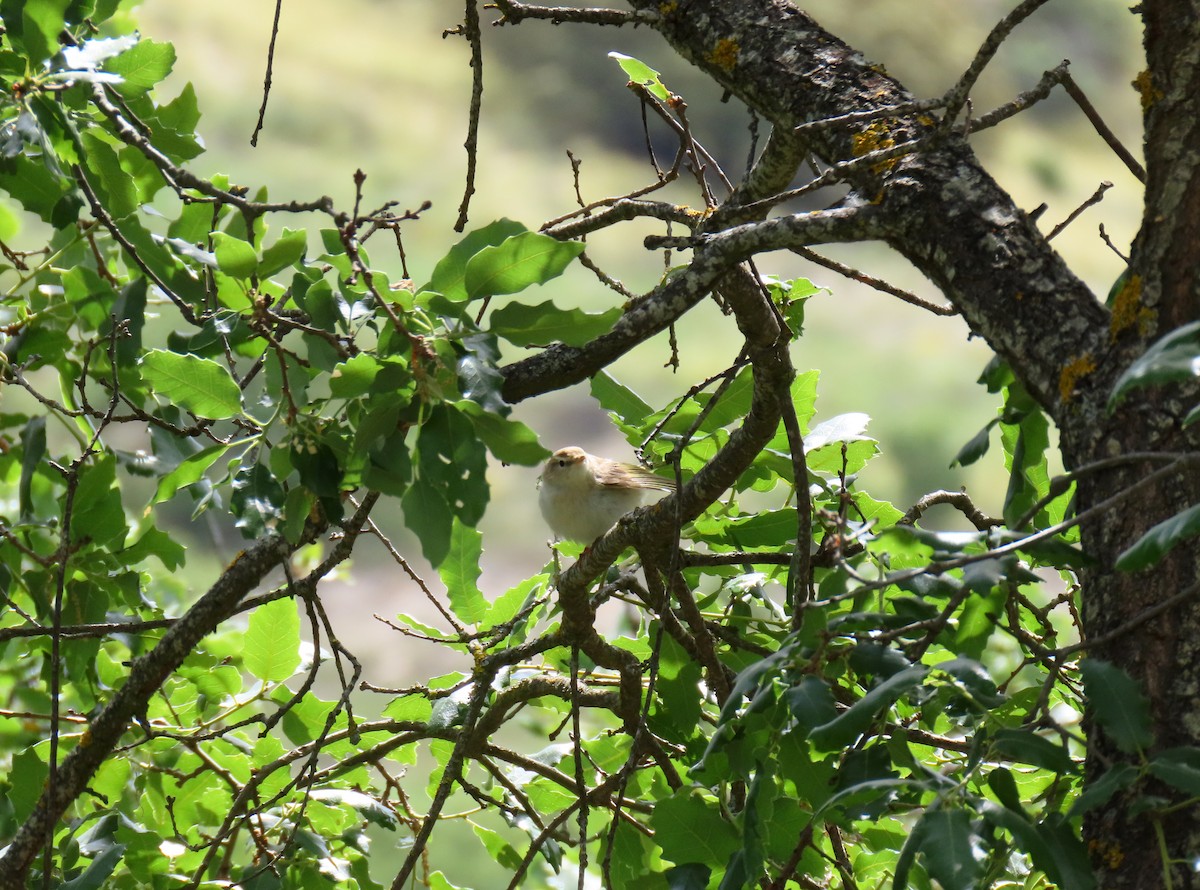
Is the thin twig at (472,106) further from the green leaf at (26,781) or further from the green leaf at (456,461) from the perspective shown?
the green leaf at (26,781)

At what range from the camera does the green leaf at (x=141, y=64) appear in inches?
79.1

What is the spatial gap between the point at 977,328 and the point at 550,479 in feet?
7.36

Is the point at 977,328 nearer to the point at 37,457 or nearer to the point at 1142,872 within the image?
the point at 1142,872

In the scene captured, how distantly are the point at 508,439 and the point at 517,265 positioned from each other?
202 mm

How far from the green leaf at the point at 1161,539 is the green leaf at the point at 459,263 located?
0.69 meters

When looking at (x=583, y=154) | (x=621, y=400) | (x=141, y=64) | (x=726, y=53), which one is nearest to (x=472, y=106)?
(x=726, y=53)

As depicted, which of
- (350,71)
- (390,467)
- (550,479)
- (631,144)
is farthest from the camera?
(350,71)

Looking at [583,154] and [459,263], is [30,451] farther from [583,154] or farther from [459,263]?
[583,154]

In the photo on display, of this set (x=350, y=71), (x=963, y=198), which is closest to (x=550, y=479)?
(x=963, y=198)

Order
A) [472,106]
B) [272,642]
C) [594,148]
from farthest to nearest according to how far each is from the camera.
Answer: [594,148] → [272,642] → [472,106]

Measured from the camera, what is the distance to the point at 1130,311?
1.21 meters

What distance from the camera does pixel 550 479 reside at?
3504mm

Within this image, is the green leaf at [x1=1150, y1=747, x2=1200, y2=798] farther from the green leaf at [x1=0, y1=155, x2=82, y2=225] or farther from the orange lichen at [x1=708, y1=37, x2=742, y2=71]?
the green leaf at [x1=0, y1=155, x2=82, y2=225]

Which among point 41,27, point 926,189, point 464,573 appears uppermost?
point 41,27
